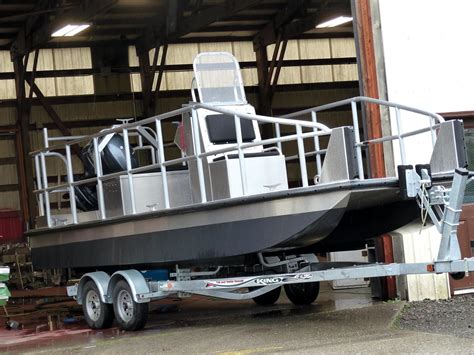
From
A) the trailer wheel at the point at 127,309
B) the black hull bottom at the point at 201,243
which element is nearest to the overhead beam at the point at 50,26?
the black hull bottom at the point at 201,243

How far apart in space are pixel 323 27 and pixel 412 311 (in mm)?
16908

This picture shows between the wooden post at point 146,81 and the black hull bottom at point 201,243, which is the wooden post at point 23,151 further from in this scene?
the black hull bottom at point 201,243

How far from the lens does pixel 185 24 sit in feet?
78.8

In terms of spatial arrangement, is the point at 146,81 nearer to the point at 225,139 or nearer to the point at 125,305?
the point at 225,139

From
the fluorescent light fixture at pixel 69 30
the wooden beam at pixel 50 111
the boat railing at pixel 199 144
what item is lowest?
the boat railing at pixel 199 144

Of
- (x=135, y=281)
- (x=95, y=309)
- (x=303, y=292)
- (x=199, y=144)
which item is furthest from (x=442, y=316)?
(x=95, y=309)

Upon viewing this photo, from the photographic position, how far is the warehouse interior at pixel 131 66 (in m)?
23.7

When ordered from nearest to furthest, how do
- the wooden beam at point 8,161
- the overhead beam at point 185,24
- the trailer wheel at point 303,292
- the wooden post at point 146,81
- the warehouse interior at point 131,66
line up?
1. the trailer wheel at point 303,292
2. the overhead beam at point 185,24
3. the warehouse interior at point 131,66
4. the wooden beam at point 8,161
5. the wooden post at point 146,81

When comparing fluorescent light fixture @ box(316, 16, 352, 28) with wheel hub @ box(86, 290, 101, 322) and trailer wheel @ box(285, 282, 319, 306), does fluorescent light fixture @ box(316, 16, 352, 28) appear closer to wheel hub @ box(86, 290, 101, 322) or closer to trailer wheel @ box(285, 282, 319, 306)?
trailer wheel @ box(285, 282, 319, 306)

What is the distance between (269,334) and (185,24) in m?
15.2

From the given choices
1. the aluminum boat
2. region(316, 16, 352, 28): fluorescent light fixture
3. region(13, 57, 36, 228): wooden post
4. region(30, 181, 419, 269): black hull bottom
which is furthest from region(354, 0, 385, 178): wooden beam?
region(13, 57, 36, 228): wooden post

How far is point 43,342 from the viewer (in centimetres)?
1093

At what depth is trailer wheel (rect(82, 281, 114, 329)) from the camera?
11523mm

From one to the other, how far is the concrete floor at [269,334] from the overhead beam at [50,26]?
9.57 metres
